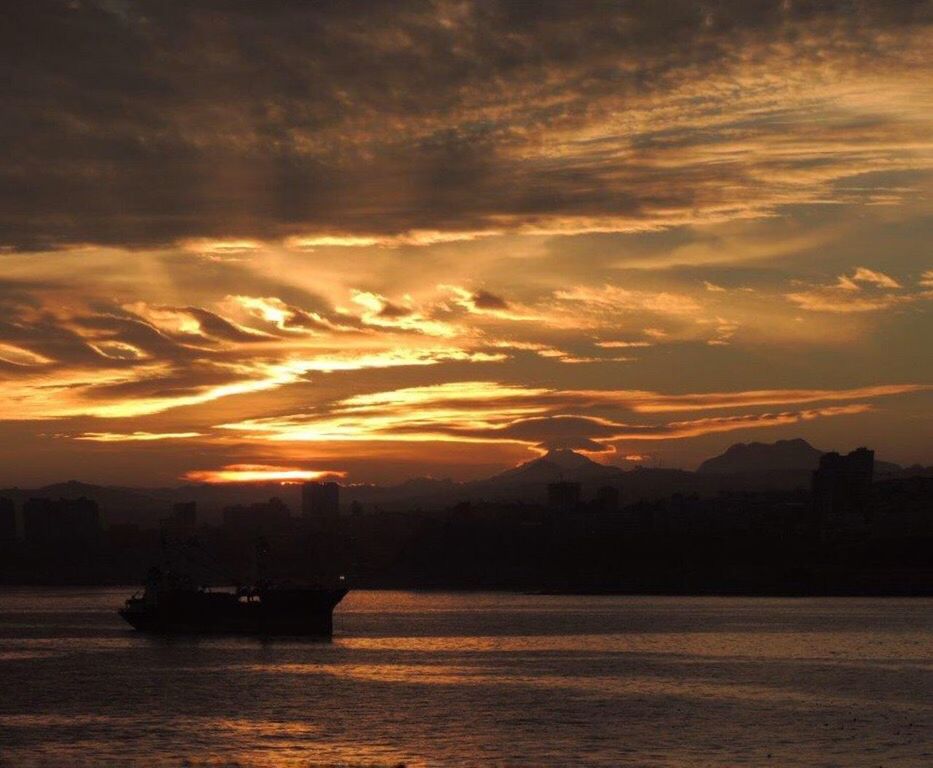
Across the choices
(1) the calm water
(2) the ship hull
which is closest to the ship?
(2) the ship hull

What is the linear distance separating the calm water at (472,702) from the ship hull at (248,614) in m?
5.11

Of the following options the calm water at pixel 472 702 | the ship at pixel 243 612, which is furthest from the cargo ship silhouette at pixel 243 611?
the calm water at pixel 472 702

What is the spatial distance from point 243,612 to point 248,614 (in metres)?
0.86

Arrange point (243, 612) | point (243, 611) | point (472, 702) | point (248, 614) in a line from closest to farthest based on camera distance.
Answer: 1. point (472, 702)
2. point (248, 614)
3. point (243, 612)
4. point (243, 611)

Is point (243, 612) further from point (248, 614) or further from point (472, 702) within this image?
point (472, 702)

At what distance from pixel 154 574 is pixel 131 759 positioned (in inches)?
4600

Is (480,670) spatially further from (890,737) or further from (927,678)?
(890,737)

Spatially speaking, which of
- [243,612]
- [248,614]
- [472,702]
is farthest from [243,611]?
[472,702]

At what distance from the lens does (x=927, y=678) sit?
4336 inches

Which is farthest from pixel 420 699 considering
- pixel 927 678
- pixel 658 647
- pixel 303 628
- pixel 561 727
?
pixel 303 628

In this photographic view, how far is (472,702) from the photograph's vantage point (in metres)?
92.6

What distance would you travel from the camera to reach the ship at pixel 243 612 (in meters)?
167

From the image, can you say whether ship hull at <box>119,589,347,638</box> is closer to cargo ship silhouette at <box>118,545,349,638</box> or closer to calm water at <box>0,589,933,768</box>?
cargo ship silhouette at <box>118,545,349,638</box>

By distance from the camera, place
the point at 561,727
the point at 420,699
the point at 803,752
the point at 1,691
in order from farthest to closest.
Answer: the point at 1,691
the point at 420,699
the point at 561,727
the point at 803,752
